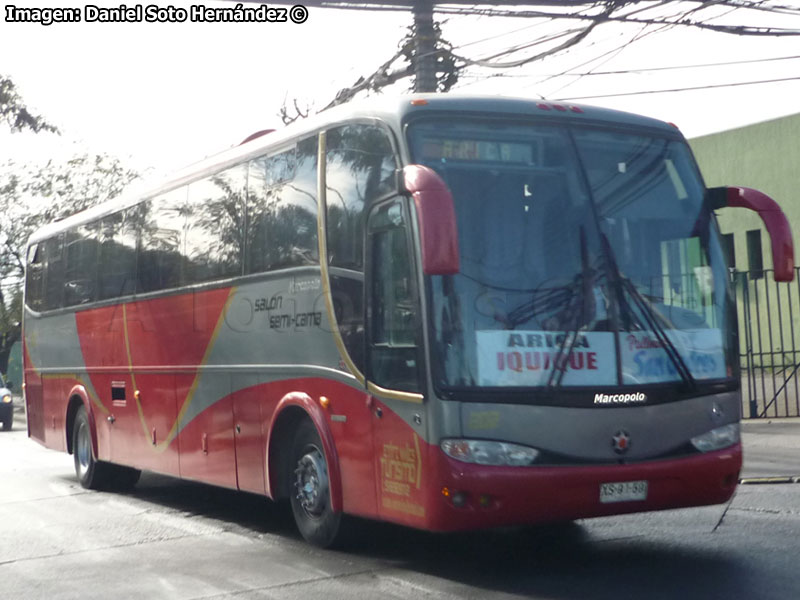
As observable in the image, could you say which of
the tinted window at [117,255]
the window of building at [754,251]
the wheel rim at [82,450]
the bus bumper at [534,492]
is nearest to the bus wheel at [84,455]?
the wheel rim at [82,450]

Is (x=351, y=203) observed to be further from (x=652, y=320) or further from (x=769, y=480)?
(x=769, y=480)

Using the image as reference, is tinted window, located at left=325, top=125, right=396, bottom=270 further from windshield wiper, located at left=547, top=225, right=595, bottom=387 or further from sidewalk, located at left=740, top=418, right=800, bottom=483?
sidewalk, located at left=740, top=418, right=800, bottom=483

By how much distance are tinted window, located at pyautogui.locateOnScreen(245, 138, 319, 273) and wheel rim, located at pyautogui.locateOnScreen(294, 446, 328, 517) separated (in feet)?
4.75

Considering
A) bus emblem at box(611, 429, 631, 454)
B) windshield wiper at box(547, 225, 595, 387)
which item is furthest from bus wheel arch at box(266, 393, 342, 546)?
bus emblem at box(611, 429, 631, 454)

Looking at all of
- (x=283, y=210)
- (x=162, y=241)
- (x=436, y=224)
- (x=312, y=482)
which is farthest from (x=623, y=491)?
(x=162, y=241)

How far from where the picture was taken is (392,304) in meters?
7.94

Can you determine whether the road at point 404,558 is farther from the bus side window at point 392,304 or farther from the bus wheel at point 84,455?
the bus wheel at point 84,455

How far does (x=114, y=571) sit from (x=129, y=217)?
5.82m

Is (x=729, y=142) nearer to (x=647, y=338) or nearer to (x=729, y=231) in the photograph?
(x=729, y=231)

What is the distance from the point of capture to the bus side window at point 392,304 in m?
7.67

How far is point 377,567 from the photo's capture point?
8.23 metres

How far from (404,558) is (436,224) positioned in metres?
2.79

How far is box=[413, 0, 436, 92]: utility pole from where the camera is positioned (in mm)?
15375

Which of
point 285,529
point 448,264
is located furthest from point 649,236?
point 285,529
